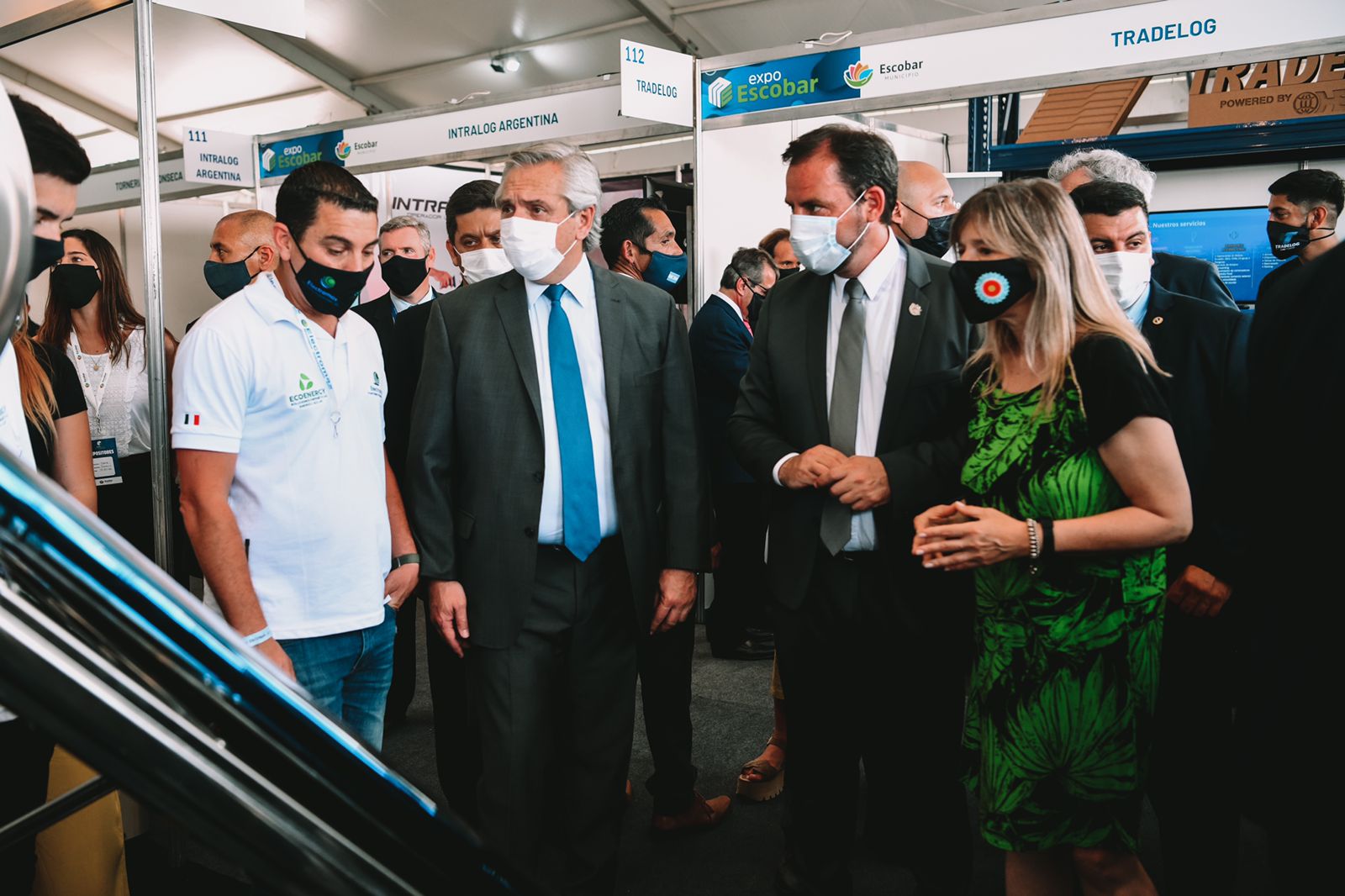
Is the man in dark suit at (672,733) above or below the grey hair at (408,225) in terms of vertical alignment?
below

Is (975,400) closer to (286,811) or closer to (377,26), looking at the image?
(286,811)

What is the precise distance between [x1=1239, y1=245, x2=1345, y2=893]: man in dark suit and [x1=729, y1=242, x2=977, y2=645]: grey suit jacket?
82 centimetres

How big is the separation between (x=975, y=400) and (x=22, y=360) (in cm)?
175

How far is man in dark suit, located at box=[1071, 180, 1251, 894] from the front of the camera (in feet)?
6.44

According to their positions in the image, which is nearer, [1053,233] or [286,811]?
[286,811]

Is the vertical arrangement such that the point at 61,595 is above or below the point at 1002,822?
above

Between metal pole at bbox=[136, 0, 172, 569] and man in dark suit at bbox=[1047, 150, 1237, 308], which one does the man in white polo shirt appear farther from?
man in dark suit at bbox=[1047, 150, 1237, 308]

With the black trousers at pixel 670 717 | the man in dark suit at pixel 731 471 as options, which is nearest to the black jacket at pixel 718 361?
the man in dark suit at pixel 731 471

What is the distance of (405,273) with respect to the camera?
10.7ft

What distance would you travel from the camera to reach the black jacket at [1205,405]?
1948mm

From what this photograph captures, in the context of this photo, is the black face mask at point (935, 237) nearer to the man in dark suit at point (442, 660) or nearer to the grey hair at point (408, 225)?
the man in dark suit at point (442, 660)

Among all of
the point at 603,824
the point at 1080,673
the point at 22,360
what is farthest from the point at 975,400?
the point at 22,360

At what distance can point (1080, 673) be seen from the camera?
1622mm

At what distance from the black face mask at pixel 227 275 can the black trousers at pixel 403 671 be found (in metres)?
1.41
